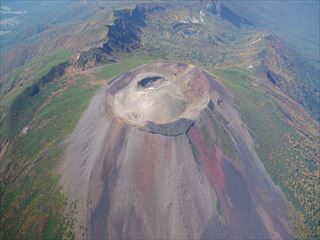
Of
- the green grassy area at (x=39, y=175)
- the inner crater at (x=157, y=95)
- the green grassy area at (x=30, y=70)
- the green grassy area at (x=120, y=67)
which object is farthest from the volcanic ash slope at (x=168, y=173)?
the green grassy area at (x=30, y=70)

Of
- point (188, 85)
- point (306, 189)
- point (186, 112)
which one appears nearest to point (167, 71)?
point (188, 85)

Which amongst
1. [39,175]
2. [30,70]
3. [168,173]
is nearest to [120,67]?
[30,70]

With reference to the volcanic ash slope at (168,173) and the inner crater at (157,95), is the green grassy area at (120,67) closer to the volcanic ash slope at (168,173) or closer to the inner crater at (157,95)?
the inner crater at (157,95)

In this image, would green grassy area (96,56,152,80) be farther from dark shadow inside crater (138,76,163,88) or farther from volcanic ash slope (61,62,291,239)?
volcanic ash slope (61,62,291,239)

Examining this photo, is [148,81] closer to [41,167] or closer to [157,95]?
[157,95]

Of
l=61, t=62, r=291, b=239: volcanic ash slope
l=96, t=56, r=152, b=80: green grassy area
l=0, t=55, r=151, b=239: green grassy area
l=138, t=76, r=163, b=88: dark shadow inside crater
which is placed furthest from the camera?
l=96, t=56, r=152, b=80: green grassy area

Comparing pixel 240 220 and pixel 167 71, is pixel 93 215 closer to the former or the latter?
pixel 240 220

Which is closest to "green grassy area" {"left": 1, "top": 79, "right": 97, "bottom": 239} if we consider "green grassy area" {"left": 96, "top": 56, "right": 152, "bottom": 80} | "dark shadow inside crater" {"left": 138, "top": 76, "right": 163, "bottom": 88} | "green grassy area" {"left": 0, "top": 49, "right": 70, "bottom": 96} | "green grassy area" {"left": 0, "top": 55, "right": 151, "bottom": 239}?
"green grassy area" {"left": 0, "top": 55, "right": 151, "bottom": 239}
